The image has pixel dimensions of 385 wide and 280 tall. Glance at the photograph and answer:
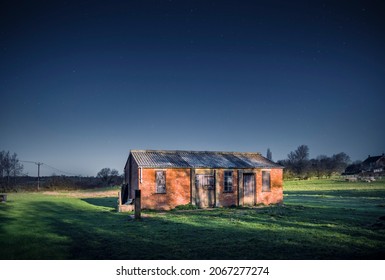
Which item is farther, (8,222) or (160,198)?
(160,198)

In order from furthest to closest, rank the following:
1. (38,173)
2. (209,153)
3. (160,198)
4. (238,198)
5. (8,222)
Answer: (38,173), (209,153), (238,198), (160,198), (8,222)

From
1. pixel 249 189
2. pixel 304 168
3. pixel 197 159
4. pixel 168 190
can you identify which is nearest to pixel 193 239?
pixel 168 190

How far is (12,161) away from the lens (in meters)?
77.0

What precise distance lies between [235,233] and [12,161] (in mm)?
82750

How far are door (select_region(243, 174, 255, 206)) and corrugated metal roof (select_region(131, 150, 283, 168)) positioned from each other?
3.28 ft

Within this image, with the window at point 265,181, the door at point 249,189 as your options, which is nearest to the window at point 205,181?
the door at point 249,189

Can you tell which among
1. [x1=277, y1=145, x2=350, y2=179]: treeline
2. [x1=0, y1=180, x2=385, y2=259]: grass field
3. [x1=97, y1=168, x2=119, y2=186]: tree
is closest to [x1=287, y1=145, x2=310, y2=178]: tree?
[x1=277, y1=145, x2=350, y2=179]: treeline

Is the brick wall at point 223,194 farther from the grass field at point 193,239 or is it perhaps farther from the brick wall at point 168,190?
the grass field at point 193,239

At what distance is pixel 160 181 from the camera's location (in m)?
22.0

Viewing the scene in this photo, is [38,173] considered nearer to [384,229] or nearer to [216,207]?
[216,207]

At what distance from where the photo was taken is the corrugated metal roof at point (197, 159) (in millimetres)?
22750

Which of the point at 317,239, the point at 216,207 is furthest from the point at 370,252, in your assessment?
the point at 216,207

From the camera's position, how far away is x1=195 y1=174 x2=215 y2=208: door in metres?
22.9

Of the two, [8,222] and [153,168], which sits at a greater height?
[153,168]
